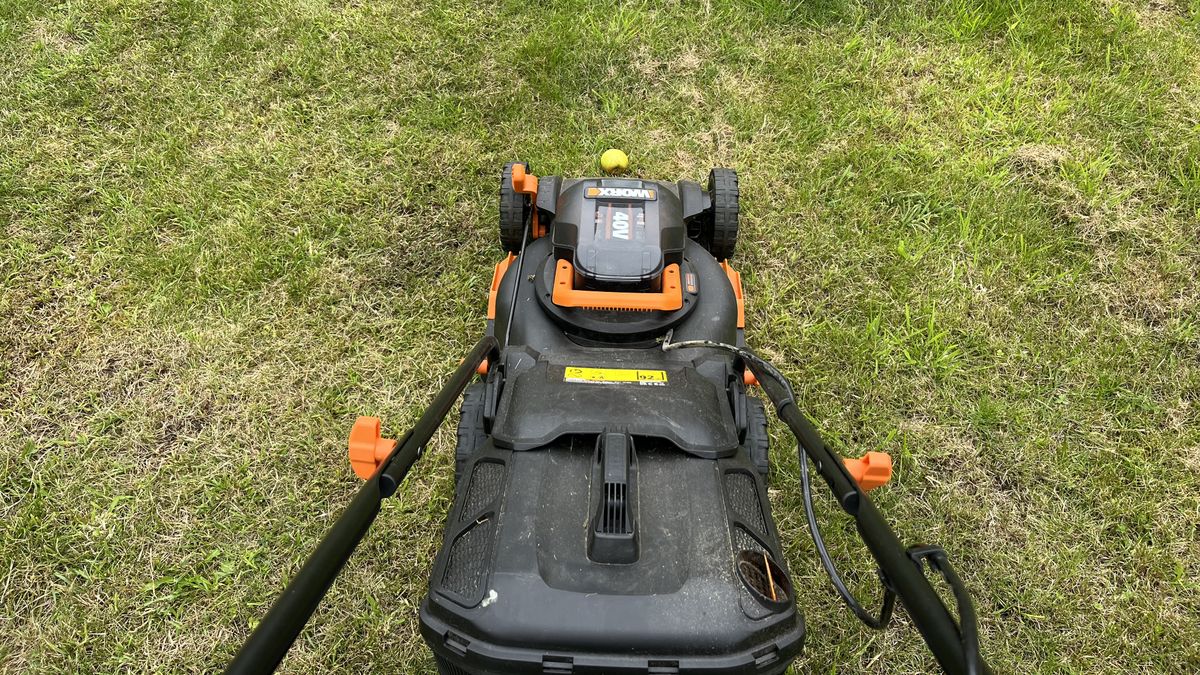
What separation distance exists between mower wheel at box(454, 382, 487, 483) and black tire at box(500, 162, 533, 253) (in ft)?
2.75

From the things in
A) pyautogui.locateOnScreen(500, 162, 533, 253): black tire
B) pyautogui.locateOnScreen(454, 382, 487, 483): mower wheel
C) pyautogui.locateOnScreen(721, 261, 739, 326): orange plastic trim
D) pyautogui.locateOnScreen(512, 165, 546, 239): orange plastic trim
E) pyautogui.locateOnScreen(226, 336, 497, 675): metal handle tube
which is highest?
pyautogui.locateOnScreen(512, 165, 546, 239): orange plastic trim

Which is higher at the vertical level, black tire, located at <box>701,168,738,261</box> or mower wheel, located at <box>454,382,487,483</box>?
black tire, located at <box>701,168,738,261</box>

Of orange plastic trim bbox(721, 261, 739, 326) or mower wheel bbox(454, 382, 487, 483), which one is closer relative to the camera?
mower wheel bbox(454, 382, 487, 483)

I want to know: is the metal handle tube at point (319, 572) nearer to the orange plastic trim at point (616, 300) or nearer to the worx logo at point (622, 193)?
the orange plastic trim at point (616, 300)

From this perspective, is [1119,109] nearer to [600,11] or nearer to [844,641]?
[600,11]

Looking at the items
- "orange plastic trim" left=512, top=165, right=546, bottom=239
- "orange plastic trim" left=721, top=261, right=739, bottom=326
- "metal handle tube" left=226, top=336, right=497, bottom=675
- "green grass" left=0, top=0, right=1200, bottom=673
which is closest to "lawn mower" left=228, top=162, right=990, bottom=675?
"metal handle tube" left=226, top=336, right=497, bottom=675

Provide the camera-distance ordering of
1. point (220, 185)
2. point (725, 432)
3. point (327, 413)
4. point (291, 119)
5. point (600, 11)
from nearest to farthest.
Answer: point (725, 432) < point (327, 413) < point (220, 185) < point (291, 119) < point (600, 11)

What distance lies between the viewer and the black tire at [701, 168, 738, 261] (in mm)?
2598

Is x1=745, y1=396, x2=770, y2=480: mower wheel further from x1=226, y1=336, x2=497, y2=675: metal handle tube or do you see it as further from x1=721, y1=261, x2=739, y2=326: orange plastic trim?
x1=226, y1=336, x2=497, y2=675: metal handle tube

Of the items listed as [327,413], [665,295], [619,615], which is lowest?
[327,413]

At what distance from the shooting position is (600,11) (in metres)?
3.66

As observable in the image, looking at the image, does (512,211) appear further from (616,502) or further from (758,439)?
(616,502)

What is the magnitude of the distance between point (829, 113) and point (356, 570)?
2.70m

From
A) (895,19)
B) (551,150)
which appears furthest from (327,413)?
(895,19)
